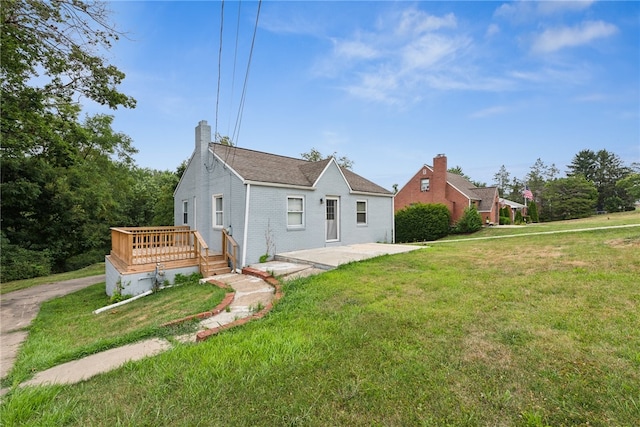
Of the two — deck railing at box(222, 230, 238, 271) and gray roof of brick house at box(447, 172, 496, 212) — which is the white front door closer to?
deck railing at box(222, 230, 238, 271)

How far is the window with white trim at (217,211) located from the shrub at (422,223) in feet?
46.6

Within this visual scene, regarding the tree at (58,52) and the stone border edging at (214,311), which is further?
the tree at (58,52)

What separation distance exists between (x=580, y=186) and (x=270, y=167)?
145 ft

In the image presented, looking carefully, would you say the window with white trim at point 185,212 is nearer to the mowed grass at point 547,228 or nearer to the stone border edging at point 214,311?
the stone border edging at point 214,311

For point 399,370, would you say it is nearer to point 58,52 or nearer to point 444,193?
point 58,52

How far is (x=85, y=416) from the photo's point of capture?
2258 mm

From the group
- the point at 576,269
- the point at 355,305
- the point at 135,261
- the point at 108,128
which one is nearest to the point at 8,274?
the point at 135,261

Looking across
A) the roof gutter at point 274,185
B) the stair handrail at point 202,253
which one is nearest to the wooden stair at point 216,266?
the stair handrail at point 202,253

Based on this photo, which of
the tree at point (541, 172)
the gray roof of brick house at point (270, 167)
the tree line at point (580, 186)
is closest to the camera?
the gray roof of brick house at point (270, 167)

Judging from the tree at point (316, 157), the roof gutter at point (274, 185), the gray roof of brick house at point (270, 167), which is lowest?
the roof gutter at point (274, 185)

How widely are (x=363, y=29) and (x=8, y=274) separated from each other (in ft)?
67.0

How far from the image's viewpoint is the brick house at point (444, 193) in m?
25.1

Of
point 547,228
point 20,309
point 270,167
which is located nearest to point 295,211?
point 270,167

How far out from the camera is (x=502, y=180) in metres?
59.1
